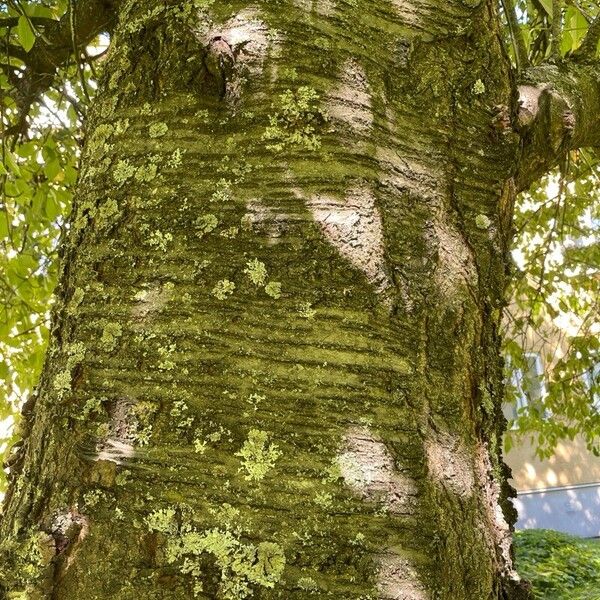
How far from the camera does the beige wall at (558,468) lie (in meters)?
16.1

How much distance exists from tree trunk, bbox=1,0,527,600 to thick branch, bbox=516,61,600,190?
0.23m

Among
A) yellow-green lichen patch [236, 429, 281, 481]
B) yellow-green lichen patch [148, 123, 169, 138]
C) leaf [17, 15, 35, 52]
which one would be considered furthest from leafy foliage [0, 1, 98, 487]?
yellow-green lichen patch [236, 429, 281, 481]

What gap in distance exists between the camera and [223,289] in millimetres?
1149

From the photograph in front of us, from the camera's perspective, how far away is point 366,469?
1066mm

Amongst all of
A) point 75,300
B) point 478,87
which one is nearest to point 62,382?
point 75,300

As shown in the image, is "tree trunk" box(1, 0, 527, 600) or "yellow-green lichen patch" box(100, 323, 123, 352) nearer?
"tree trunk" box(1, 0, 527, 600)

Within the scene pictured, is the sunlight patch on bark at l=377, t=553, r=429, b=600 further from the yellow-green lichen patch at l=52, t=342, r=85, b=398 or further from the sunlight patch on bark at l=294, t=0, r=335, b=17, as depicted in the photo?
the sunlight patch on bark at l=294, t=0, r=335, b=17

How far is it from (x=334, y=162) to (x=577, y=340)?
4.92 meters

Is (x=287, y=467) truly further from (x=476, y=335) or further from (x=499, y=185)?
(x=499, y=185)

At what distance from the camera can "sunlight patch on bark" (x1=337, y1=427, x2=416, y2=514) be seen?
106 cm

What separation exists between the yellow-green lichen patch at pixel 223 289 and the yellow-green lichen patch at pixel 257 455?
0.23 m

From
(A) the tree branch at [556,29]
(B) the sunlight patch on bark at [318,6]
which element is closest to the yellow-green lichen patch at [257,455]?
(B) the sunlight patch on bark at [318,6]

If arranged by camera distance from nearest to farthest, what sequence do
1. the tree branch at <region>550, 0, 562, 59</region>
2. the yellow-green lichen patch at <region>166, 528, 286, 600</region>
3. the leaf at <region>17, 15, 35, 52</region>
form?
the yellow-green lichen patch at <region>166, 528, 286, 600</region>
the tree branch at <region>550, 0, 562, 59</region>
the leaf at <region>17, 15, 35, 52</region>

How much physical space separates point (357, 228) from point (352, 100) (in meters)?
0.26
